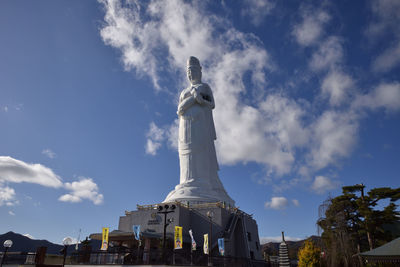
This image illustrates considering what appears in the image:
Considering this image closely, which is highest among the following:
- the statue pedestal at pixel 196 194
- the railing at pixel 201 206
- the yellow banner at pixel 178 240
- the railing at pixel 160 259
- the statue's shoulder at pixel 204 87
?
the statue's shoulder at pixel 204 87

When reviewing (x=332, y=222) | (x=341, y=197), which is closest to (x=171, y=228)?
(x=332, y=222)

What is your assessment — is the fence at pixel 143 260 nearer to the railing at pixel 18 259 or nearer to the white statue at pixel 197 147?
the railing at pixel 18 259

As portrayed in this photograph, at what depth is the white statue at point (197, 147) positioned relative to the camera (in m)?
24.5

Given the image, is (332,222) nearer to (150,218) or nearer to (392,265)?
(392,265)

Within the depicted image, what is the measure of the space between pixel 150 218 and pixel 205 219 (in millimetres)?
4262

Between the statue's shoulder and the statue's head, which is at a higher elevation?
the statue's head

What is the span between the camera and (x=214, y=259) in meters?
16.3

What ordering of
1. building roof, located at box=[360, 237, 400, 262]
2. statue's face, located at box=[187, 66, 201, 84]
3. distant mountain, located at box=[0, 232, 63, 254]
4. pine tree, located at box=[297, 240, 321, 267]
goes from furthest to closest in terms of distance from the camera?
distant mountain, located at box=[0, 232, 63, 254] → statue's face, located at box=[187, 66, 201, 84] → pine tree, located at box=[297, 240, 321, 267] → building roof, located at box=[360, 237, 400, 262]

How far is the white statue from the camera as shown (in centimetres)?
2455

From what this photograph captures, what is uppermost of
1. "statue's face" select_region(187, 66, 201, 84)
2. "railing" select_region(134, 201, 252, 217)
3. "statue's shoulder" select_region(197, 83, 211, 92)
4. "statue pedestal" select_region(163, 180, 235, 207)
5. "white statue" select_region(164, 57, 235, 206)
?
"statue's face" select_region(187, 66, 201, 84)

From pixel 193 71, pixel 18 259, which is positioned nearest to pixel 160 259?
pixel 18 259

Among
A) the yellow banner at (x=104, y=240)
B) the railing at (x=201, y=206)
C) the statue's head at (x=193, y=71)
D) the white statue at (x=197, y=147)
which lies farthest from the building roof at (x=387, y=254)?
the statue's head at (x=193, y=71)

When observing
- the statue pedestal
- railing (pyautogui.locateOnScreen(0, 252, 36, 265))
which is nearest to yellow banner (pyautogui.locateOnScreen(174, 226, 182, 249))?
the statue pedestal

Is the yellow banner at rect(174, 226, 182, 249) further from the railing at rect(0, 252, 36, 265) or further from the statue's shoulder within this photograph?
the statue's shoulder
